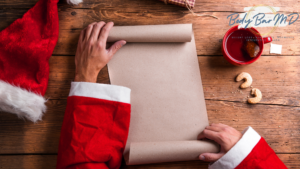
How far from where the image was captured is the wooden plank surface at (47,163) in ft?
2.36

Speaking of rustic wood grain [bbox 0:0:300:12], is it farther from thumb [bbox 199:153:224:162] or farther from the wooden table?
thumb [bbox 199:153:224:162]

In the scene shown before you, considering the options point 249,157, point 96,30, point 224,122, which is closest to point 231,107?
point 224,122

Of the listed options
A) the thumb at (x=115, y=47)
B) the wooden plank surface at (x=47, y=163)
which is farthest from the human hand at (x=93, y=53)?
the wooden plank surface at (x=47, y=163)

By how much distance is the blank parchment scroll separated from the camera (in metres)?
0.72

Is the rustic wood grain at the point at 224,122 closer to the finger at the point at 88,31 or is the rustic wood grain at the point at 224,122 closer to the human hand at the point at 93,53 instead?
the human hand at the point at 93,53

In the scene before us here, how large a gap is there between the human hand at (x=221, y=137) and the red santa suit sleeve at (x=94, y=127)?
0.99ft

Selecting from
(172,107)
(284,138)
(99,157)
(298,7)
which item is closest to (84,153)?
(99,157)

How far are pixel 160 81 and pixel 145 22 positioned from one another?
0.26 metres

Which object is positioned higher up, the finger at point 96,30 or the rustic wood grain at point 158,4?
the rustic wood grain at point 158,4

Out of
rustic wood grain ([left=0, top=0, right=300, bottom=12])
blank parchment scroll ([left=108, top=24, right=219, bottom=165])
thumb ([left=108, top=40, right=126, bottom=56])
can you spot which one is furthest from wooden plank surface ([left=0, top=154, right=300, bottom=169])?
rustic wood grain ([left=0, top=0, right=300, bottom=12])

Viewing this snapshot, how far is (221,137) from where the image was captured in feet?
2.17

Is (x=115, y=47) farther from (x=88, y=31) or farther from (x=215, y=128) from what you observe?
(x=215, y=128)

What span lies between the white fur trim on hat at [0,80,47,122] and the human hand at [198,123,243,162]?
646mm

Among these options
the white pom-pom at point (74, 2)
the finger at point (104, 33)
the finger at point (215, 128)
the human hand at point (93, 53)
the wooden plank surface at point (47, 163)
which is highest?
the white pom-pom at point (74, 2)
